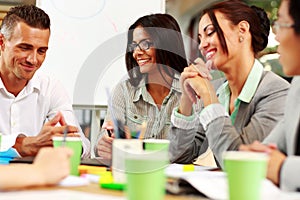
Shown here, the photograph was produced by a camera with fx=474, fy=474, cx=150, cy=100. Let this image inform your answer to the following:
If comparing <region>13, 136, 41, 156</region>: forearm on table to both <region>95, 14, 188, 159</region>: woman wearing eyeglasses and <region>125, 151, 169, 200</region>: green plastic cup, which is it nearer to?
<region>95, 14, 188, 159</region>: woman wearing eyeglasses

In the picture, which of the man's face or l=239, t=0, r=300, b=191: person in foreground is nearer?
l=239, t=0, r=300, b=191: person in foreground

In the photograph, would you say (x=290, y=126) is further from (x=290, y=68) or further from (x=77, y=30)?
(x=77, y=30)

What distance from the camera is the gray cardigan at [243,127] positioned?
1.37m

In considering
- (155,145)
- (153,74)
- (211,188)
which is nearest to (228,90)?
(153,74)

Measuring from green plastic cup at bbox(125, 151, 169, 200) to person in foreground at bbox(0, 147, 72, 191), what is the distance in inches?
7.4

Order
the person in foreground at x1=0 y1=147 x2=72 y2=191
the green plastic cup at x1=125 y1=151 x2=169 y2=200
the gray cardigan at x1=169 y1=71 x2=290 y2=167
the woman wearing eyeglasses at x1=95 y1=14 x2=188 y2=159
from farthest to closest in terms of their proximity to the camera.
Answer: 1. the woman wearing eyeglasses at x1=95 y1=14 x2=188 y2=159
2. the gray cardigan at x1=169 y1=71 x2=290 y2=167
3. the person in foreground at x1=0 y1=147 x2=72 y2=191
4. the green plastic cup at x1=125 y1=151 x2=169 y2=200

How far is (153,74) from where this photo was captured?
73.9 inches

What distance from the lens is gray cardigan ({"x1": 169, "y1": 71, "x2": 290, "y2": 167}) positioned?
1367 mm

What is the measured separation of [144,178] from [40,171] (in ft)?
0.77

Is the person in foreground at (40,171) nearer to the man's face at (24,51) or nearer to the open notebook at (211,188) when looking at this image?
the open notebook at (211,188)

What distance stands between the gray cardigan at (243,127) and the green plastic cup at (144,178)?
588 millimetres

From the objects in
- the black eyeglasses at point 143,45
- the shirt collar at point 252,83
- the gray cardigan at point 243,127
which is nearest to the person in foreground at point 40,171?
the gray cardigan at point 243,127

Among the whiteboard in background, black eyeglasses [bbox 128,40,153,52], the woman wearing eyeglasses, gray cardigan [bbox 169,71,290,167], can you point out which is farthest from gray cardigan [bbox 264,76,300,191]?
the whiteboard in background

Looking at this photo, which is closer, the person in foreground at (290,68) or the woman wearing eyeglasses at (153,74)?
the person in foreground at (290,68)
